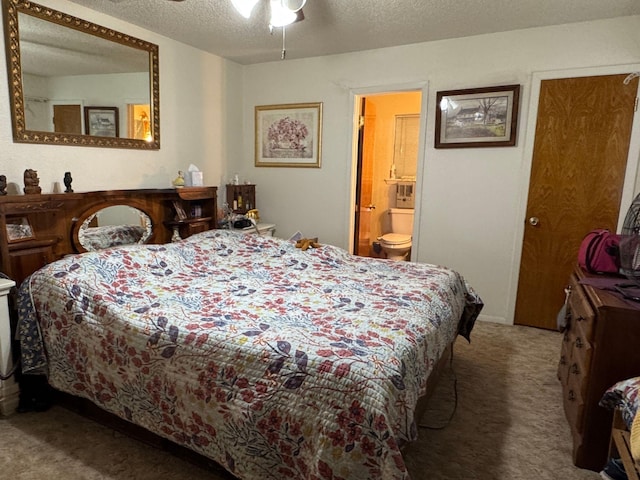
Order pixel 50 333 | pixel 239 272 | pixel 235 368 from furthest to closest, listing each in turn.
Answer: pixel 239 272 < pixel 50 333 < pixel 235 368

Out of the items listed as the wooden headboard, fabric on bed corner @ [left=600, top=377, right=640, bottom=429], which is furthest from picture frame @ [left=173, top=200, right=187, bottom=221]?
fabric on bed corner @ [left=600, top=377, right=640, bottom=429]

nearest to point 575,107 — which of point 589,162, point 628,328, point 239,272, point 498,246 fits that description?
point 589,162

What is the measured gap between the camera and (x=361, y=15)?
2.84m

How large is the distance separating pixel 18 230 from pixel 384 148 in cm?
443

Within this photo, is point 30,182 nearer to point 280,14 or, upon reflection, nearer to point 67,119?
point 67,119

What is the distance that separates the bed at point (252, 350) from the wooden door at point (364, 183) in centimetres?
174

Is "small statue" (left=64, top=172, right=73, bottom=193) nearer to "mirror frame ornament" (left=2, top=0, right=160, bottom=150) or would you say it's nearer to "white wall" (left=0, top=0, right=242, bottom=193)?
"white wall" (left=0, top=0, right=242, bottom=193)

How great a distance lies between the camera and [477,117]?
3.34 m

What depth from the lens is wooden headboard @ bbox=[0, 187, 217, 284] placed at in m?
2.19

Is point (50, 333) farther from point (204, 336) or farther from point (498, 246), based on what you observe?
point (498, 246)

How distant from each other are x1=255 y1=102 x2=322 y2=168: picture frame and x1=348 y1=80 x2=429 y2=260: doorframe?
1.14 feet

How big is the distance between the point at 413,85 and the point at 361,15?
905mm

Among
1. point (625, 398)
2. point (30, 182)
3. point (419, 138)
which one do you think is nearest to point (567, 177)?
point (419, 138)

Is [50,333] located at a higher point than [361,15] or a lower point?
lower
